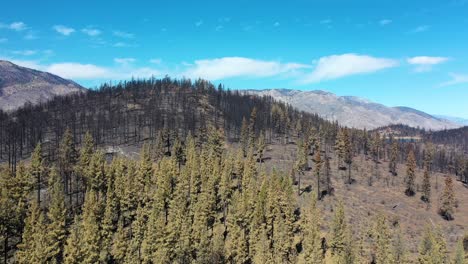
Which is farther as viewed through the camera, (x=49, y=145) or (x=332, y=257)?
(x=49, y=145)

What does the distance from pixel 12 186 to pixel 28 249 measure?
21.0 metres

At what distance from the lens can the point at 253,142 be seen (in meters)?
165

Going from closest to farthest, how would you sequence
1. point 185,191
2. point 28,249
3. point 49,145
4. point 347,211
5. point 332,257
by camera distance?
1. point 28,249
2. point 332,257
3. point 185,191
4. point 347,211
5. point 49,145

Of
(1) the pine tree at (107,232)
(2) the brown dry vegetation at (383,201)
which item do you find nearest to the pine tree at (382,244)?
(2) the brown dry vegetation at (383,201)

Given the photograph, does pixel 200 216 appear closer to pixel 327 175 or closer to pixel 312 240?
pixel 312 240

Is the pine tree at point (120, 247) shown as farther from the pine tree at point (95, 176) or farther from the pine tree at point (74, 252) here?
the pine tree at point (95, 176)

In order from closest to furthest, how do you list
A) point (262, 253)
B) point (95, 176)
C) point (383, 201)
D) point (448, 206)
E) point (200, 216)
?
point (262, 253) < point (200, 216) < point (95, 176) < point (448, 206) < point (383, 201)

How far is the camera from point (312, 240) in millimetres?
84000

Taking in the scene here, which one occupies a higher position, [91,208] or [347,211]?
[91,208]

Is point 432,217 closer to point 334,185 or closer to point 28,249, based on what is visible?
point 334,185

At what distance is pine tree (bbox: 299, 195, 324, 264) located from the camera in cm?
8071

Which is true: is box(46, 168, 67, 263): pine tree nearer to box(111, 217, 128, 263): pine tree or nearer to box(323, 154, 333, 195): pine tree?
box(111, 217, 128, 263): pine tree

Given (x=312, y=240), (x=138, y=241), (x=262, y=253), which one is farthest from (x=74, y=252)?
(x=312, y=240)

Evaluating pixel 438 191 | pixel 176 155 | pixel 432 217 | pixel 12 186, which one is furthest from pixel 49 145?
pixel 438 191
